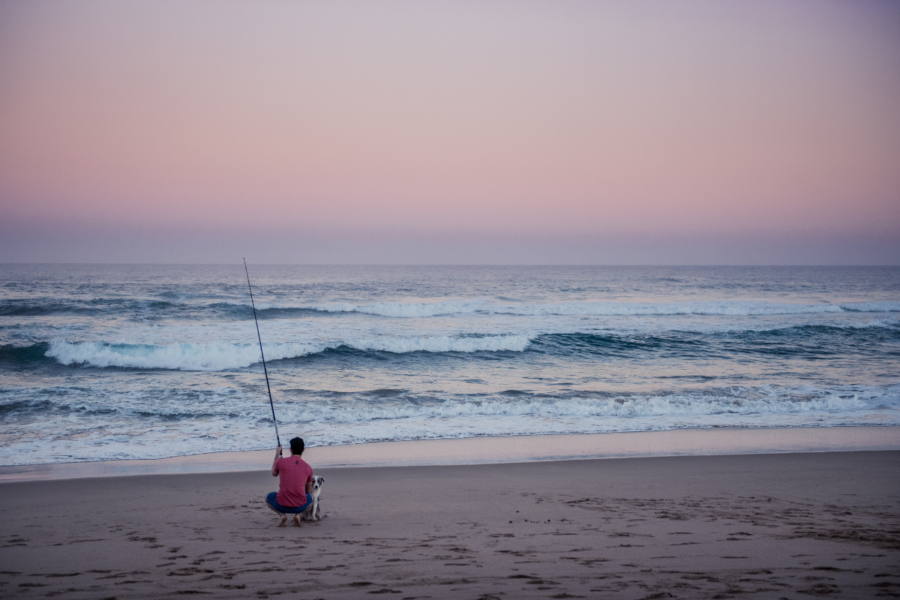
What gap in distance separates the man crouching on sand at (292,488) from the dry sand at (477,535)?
171 mm

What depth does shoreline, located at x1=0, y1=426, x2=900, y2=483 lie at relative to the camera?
6926 millimetres

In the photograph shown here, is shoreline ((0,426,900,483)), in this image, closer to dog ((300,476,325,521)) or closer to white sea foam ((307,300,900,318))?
dog ((300,476,325,521))

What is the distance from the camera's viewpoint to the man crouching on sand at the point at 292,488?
4.69 meters

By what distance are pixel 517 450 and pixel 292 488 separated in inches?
158

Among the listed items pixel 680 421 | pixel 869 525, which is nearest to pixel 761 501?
pixel 869 525

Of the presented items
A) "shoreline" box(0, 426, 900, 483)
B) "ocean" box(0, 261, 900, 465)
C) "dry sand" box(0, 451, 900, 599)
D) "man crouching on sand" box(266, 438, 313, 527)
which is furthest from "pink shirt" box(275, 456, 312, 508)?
"ocean" box(0, 261, 900, 465)

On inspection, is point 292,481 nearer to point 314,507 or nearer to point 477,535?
point 314,507

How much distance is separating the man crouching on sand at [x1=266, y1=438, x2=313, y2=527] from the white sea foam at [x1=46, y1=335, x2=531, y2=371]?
10.9 metres

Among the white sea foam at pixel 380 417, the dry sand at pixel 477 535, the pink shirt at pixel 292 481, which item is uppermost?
the pink shirt at pixel 292 481

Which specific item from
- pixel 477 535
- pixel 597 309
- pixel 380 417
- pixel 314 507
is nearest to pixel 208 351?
pixel 380 417

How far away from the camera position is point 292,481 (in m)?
4.73

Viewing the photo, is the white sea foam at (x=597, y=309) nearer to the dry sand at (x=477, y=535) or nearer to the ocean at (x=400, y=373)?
the ocean at (x=400, y=373)

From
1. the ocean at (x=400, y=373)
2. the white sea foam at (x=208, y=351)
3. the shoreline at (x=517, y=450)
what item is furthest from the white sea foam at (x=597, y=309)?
the shoreline at (x=517, y=450)

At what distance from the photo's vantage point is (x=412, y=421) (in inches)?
383
